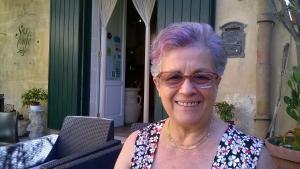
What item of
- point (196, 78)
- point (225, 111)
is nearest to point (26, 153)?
point (196, 78)

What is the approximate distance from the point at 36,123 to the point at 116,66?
170cm

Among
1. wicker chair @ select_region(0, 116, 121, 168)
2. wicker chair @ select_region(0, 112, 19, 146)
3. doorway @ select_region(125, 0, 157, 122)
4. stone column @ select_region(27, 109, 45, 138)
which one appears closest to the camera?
wicker chair @ select_region(0, 116, 121, 168)

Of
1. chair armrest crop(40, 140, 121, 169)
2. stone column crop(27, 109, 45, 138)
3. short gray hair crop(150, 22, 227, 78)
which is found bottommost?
stone column crop(27, 109, 45, 138)

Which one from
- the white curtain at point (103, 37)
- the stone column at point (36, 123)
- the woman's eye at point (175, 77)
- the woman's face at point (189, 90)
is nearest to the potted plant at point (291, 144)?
the woman's face at point (189, 90)

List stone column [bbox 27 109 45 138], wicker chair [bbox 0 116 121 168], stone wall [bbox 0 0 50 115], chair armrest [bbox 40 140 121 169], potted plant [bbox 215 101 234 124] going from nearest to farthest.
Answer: chair armrest [bbox 40 140 121 169], wicker chair [bbox 0 116 121 168], potted plant [bbox 215 101 234 124], stone column [bbox 27 109 45 138], stone wall [bbox 0 0 50 115]

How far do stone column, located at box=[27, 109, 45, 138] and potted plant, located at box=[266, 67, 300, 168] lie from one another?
4.18 meters

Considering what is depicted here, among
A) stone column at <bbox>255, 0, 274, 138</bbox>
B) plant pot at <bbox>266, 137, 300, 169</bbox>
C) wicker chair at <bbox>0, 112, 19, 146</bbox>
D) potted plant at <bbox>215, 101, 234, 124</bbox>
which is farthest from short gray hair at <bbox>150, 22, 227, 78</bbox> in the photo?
potted plant at <bbox>215, 101, 234, 124</bbox>

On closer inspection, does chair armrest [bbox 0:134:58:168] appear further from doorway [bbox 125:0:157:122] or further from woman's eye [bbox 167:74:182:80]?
doorway [bbox 125:0:157:122]

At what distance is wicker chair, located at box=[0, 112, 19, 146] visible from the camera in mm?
3170

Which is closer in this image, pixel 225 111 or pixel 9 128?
pixel 9 128

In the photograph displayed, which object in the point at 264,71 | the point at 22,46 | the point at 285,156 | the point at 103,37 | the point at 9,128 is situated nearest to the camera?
the point at 285,156

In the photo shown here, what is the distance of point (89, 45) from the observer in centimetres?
581

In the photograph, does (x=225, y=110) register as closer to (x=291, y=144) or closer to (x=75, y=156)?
(x=291, y=144)

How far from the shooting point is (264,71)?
3.84 meters
